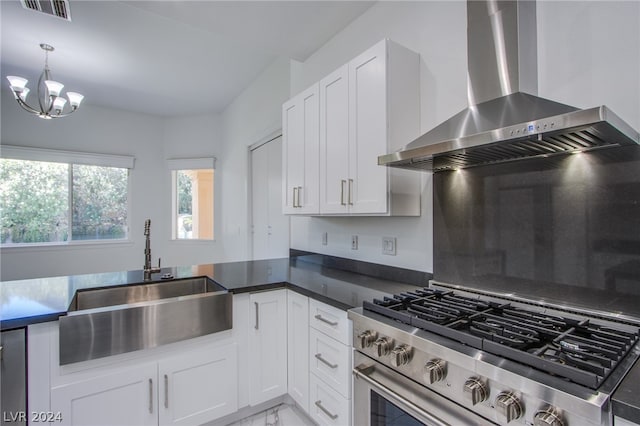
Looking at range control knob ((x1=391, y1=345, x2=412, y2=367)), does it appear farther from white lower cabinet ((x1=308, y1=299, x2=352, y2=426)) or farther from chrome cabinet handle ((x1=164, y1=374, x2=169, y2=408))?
chrome cabinet handle ((x1=164, y1=374, x2=169, y2=408))

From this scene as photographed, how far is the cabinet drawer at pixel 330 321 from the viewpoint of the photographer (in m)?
1.54

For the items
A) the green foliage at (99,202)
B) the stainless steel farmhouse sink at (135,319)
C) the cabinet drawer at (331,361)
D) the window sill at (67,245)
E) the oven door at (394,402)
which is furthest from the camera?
the green foliage at (99,202)

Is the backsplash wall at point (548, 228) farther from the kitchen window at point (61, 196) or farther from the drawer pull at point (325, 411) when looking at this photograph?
the kitchen window at point (61, 196)

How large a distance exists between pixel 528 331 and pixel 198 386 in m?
1.65

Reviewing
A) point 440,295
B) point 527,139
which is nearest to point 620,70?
point 527,139

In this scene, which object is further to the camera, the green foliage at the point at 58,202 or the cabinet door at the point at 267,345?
the green foliage at the point at 58,202

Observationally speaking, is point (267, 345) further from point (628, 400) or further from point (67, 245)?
point (67, 245)

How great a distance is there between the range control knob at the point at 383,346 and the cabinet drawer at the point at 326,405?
1.53 feet

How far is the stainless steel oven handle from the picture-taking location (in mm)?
1052

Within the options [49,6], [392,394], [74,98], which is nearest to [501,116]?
[392,394]

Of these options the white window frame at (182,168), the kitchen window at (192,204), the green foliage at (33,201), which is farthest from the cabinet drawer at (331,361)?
the green foliage at (33,201)

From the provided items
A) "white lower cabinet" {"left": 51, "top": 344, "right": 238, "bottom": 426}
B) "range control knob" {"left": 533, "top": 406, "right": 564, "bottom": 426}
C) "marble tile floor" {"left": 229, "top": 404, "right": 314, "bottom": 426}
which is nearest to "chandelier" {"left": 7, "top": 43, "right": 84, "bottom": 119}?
"white lower cabinet" {"left": 51, "top": 344, "right": 238, "bottom": 426}

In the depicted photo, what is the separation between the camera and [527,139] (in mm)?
1082

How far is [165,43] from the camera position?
3.15 meters
